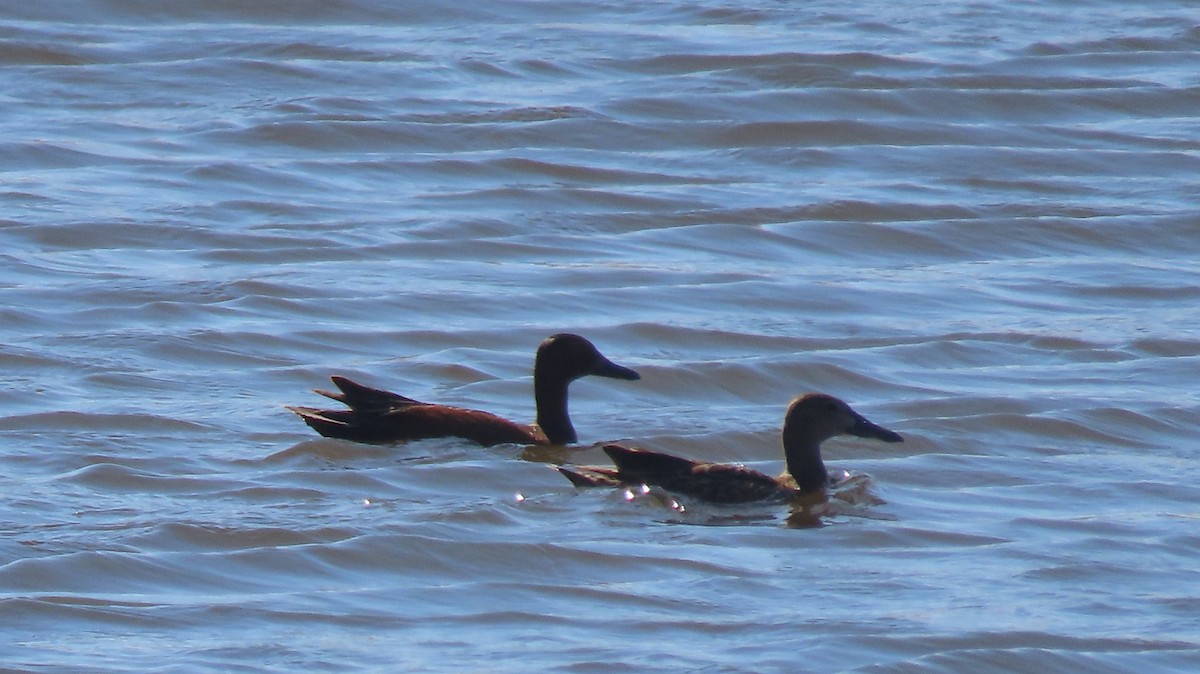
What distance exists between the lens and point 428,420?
9531 mm

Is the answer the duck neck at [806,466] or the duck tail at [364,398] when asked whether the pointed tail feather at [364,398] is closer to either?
the duck tail at [364,398]

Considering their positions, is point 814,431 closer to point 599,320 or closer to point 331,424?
point 331,424

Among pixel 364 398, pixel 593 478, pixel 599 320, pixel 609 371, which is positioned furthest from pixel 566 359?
pixel 599 320

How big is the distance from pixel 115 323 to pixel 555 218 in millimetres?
3396

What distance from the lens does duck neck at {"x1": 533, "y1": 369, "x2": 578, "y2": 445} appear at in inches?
388

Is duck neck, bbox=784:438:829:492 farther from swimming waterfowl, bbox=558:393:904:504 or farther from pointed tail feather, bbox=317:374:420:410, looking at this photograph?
pointed tail feather, bbox=317:374:420:410

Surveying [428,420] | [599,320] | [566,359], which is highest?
[566,359]

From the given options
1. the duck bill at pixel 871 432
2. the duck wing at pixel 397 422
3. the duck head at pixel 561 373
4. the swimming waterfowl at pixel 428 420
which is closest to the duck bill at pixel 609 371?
the duck head at pixel 561 373

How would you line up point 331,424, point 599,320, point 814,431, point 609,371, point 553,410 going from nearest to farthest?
point 814,431
point 331,424
point 553,410
point 609,371
point 599,320

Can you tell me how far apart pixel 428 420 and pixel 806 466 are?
1524 mm

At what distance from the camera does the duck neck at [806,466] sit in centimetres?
911

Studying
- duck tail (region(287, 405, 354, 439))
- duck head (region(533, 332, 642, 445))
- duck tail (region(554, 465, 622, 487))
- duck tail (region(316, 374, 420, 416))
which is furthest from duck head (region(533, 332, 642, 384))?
duck tail (region(554, 465, 622, 487))

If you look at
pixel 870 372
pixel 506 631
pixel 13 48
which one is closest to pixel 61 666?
pixel 506 631

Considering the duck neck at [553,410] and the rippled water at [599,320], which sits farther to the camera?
the duck neck at [553,410]
